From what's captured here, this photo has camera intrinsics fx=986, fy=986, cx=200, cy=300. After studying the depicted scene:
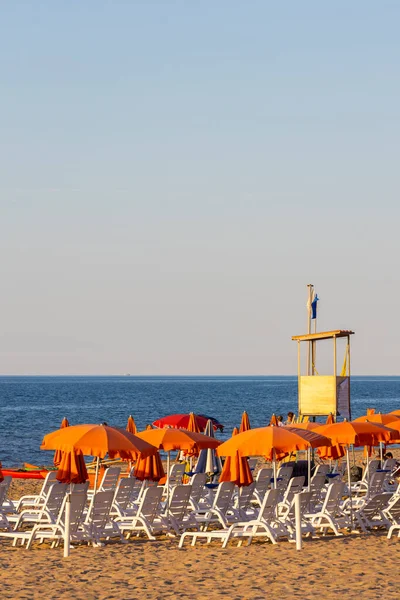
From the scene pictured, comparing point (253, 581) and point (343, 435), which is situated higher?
point (343, 435)

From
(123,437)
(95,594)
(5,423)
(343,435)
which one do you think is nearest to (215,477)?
(343,435)

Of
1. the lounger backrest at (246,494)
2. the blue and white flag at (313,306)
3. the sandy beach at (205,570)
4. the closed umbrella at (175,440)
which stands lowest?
the sandy beach at (205,570)

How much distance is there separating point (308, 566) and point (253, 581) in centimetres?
105

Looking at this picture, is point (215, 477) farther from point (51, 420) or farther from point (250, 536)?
point (51, 420)

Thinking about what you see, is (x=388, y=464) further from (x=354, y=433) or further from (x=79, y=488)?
(x=79, y=488)

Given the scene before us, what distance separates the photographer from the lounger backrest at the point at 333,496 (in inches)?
525

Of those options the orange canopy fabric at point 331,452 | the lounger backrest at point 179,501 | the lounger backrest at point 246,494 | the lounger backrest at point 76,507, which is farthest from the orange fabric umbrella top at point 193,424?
the lounger backrest at point 76,507

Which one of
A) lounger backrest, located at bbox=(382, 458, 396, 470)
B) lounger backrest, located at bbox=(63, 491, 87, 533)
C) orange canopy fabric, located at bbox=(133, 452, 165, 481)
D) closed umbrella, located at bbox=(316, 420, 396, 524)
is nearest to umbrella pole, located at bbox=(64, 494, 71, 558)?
lounger backrest, located at bbox=(63, 491, 87, 533)

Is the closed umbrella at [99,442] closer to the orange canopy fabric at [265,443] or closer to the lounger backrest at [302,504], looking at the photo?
the orange canopy fabric at [265,443]

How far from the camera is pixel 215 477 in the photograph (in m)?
19.4

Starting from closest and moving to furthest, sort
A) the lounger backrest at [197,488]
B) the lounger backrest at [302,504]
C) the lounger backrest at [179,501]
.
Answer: the lounger backrest at [302,504], the lounger backrest at [179,501], the lounger backrest at [197,488]

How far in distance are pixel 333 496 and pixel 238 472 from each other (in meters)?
1.34

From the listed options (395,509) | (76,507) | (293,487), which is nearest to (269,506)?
(293,487)

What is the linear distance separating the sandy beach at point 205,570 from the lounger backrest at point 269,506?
0.36 metres
